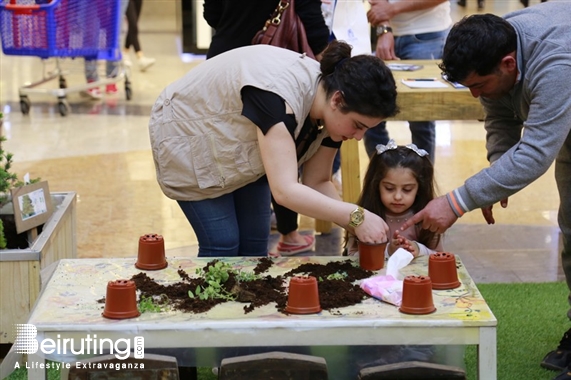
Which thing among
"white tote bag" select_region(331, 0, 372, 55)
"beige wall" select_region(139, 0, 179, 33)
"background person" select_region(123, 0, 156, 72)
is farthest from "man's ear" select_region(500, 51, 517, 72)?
"beige wall" select_region(139, 0, 179, 33)

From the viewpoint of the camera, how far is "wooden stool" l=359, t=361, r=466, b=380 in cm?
215

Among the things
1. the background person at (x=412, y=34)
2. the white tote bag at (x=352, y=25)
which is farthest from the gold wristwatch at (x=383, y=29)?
the white tote bag at (x=352, y=25)

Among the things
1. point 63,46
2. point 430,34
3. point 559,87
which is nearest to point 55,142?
point 63,46

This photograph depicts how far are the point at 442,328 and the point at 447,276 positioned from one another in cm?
29

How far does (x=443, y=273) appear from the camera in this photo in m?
2.50

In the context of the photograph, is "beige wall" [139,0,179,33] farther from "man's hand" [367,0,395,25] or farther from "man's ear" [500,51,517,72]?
"man's ear" [500,51,517,72]

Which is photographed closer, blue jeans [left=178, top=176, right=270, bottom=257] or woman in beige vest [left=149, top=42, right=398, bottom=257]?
woman in beige vest [left=149, top=42, right=398, bottom=257]

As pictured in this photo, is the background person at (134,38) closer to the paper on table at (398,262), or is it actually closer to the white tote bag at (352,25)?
the white tote bag at (352,25)

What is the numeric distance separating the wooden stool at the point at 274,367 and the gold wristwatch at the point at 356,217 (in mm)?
491

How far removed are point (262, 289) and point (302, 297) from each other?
21cm

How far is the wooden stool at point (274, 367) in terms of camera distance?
7.06ft

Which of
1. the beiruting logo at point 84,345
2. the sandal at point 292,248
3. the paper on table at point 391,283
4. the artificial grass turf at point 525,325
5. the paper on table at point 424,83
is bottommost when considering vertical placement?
the artificial grass turf at point 525,325

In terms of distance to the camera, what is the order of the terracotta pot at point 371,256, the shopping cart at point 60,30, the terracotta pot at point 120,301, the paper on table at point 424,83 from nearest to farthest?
1. the terracotta pot at point 120,301
2. the terracotta pot at point 371,256
3. the paper on table at point 424,83
4. the shopping cart at point 60,30

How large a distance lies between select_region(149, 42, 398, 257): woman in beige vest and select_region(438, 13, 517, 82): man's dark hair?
204 mm
